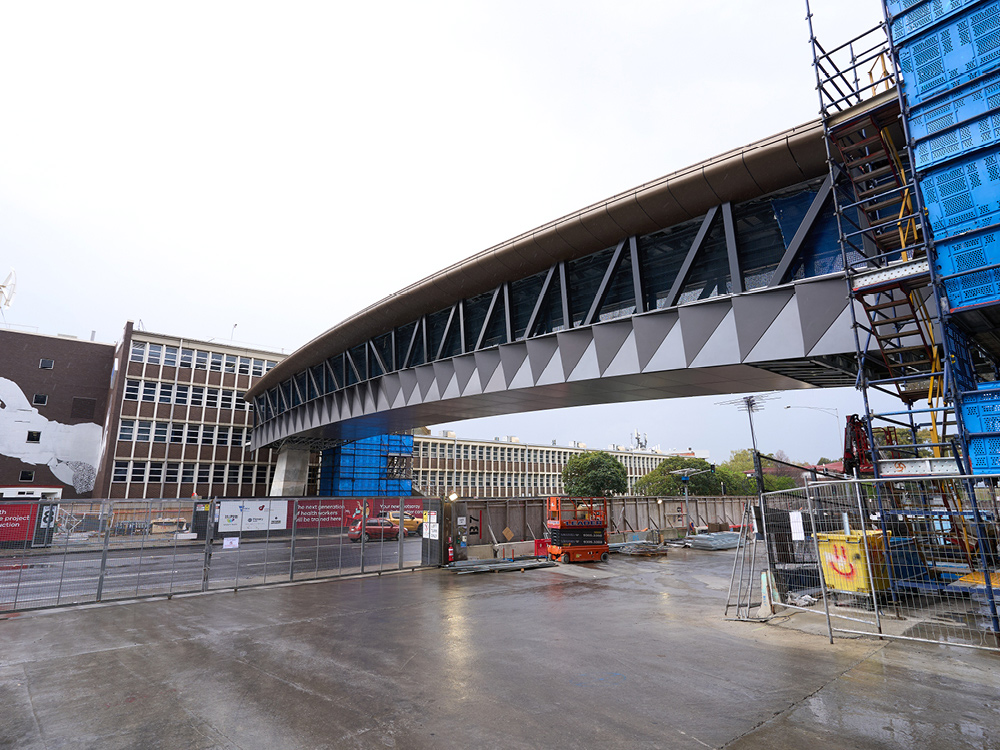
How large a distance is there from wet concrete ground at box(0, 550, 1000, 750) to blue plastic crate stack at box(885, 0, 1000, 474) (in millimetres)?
4839

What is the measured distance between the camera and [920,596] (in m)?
9.23

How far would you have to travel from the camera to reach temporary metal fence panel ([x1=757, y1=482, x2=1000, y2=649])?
27.2ft

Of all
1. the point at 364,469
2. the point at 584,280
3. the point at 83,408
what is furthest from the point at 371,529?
the point at 83,408

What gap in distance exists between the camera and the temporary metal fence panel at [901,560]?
8.28 meters

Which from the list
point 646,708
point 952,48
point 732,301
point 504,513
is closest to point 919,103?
point 952,48

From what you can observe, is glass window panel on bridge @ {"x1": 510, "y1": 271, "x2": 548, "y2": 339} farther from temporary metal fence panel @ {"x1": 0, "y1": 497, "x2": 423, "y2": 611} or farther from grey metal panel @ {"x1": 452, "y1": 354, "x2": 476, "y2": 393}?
temporary metal fence panel @ {"x1": 0, "y1": 497, "x2": 423, "y2": 611}

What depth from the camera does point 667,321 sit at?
12.4 meters

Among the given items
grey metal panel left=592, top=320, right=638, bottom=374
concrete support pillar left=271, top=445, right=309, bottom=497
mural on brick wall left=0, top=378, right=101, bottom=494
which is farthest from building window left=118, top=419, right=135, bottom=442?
grey metal panel left=592, top=320, right=638, bottom=374

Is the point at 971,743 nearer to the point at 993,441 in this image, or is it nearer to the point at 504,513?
the point at 993,441

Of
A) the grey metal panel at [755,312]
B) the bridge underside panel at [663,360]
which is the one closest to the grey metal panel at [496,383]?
the bridge underside panel at [663,360]

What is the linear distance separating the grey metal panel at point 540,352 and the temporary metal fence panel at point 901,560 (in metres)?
6.72

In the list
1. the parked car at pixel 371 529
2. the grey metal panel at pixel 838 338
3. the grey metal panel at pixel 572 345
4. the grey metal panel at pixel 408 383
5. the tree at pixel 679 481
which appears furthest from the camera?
the tree at pixel 679 481

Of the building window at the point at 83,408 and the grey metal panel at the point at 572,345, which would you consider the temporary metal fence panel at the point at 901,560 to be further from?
the building window at the point at 83,408

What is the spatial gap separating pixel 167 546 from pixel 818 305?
18.0 m
